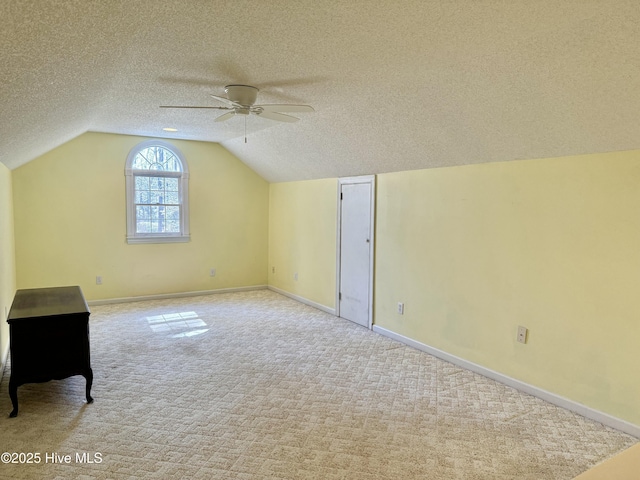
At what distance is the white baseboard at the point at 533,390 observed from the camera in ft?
9.06

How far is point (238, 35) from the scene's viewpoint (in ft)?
7.29

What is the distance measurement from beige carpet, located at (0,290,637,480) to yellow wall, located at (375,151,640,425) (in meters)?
0.30

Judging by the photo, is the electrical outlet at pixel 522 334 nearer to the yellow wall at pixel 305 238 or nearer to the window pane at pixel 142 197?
the yellow wall at pixel 305 238

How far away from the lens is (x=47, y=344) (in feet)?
9.43

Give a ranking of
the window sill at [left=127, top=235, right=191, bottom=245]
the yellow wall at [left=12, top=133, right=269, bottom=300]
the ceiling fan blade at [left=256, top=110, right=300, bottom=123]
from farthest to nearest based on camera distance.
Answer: the window sill at [left=127, top=235, right=191, bottom=245]
the yellow wall at [left=12, top=133, right=269, bottom=300]
the ceiling fan blade at [left=256, top=110, right=300, bottom=123]

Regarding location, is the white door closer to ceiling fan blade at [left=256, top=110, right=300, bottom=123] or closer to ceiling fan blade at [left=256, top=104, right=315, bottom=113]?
ceiling fan blade at [left=256, top=110, right=300, bottom=123]

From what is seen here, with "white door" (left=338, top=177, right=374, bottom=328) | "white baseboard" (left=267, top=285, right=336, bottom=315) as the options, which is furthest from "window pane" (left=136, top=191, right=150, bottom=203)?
"white door" (left=338, top=177, right=374, bottom=328)

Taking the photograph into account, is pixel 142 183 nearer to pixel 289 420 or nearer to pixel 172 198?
pixel 172 198

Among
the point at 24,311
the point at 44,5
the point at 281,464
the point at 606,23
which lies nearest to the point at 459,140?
the point at 606,23

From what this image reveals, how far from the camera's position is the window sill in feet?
19.9

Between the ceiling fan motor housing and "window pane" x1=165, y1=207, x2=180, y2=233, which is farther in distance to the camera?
"window pane" x1=165, y1=207, x2=180, y2=233

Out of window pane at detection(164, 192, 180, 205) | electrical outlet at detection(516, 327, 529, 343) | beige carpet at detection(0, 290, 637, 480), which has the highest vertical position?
window pane at detection(164, 192, 180, 205)

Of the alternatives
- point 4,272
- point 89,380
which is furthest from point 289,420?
point 4,272

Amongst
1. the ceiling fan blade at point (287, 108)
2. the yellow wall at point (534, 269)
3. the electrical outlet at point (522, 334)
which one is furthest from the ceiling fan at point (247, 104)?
the electrical outlet at point (522, 334)
